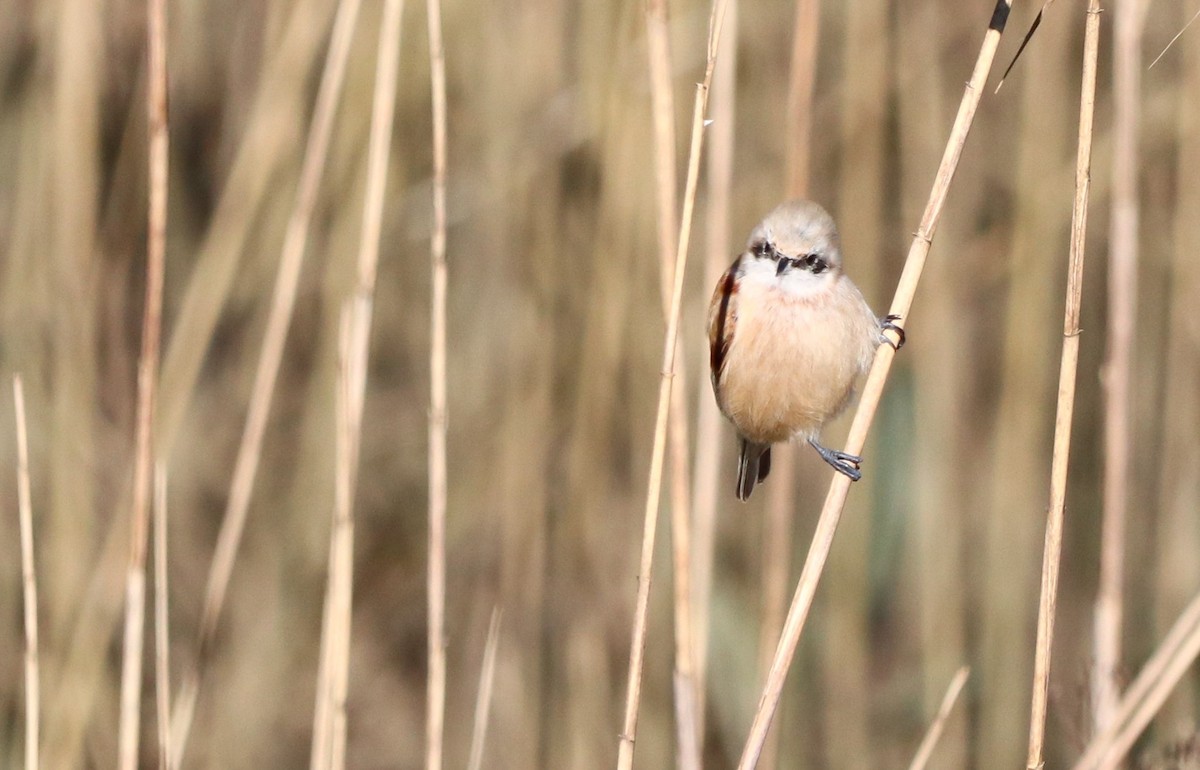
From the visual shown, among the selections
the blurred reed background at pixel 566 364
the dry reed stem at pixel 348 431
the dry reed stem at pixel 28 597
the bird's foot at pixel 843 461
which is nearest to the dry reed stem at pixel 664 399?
the bird's foot at pixel 843 461

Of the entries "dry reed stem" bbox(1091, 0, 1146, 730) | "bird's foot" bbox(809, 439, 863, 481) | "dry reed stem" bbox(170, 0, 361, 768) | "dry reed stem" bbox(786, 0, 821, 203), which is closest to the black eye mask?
"dry reed stem" bbox(786, 0, 821, 203)

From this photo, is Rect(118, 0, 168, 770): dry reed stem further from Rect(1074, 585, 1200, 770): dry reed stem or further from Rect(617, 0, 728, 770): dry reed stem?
Rect(1074, 585, 1200, 770): dry reed stem

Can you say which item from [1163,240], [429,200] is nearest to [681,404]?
[429,200]

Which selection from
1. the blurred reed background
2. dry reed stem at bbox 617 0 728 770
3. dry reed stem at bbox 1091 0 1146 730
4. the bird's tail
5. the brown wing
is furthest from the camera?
the blurred reed background

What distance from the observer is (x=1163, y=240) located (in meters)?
2.41

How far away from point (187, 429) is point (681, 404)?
59.6 inches

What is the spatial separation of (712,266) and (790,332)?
151 mm

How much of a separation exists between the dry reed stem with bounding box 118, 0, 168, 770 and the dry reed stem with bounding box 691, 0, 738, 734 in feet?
2.27

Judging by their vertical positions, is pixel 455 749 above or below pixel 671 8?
below

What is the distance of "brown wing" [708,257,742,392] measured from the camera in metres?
1.86

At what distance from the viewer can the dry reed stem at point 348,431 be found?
1.42m

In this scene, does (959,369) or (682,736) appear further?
(959,369)

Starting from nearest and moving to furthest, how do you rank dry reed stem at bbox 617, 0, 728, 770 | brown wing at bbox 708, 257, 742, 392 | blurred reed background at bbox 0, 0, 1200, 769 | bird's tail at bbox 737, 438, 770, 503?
dry reed stem at bbox 617, 0, 728, 770
brown wing at bbox 708, 257, 742, 392
bird's tail at bbox 737, 438, 770, 503
blurred reed background at bbox 0, 0, 1200, 769

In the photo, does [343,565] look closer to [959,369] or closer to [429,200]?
[429,200]
